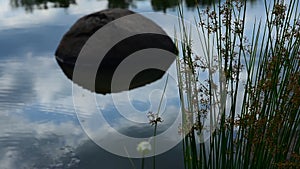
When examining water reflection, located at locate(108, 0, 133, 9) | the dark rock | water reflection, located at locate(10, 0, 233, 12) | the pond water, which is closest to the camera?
the pond water

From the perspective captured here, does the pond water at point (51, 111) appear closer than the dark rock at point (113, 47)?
Yes

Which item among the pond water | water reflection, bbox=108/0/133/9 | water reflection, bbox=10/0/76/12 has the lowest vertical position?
the pond water

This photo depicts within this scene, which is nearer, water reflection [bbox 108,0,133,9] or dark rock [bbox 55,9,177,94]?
dark rock [bbox 55,9,177,94]

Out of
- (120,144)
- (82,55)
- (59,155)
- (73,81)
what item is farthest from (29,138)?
(82,55)

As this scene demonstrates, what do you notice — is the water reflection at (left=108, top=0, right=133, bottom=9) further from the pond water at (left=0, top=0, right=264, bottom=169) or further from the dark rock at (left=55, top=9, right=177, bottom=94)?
the dark rock at (left=55, top=9, right=177, bottom=94)

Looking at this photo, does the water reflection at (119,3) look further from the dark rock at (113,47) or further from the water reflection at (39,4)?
the dark rock at (113,47)

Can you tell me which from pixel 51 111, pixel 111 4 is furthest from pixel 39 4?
pixel 51 111

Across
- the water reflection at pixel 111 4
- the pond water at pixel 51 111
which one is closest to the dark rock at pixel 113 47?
the pond water at pixel 51 111

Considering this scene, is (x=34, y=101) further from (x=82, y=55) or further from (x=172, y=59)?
(x=172, y=59)

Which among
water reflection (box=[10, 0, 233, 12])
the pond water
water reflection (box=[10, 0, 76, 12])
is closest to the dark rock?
the pond water

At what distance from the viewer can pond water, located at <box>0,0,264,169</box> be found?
2.12 m

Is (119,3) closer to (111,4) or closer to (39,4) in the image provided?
(111,4)

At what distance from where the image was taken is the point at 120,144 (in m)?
2.25

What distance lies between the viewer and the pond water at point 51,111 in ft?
6.95
